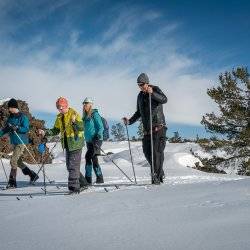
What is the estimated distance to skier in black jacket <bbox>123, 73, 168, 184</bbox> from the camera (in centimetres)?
738

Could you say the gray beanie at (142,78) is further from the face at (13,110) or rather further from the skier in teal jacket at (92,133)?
the face at (13,110)

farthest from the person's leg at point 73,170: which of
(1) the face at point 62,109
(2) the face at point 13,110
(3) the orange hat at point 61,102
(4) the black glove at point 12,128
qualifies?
(2) the face at point 13,110

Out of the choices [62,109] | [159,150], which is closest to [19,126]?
[62,109]

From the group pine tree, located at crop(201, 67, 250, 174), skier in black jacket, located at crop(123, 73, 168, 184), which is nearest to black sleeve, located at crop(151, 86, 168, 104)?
skier in black jacket, located at crop(123, 73, 168, 184)

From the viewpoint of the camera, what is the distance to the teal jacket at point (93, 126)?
8984 millimetres

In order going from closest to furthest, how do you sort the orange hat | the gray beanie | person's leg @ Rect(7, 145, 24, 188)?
the gray beanie, the orange hat, person's leg @ Rect(7, 145, 24, 188)

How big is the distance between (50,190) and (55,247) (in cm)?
521

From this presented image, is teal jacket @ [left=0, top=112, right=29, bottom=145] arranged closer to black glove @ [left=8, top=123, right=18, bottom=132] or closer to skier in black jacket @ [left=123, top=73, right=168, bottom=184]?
black glove @ [left=8, top=123, right=18, bottom=132]

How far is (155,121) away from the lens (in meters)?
7.59

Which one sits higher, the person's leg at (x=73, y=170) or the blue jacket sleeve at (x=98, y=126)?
the blue jacket sleeve at (x=98, y=126)

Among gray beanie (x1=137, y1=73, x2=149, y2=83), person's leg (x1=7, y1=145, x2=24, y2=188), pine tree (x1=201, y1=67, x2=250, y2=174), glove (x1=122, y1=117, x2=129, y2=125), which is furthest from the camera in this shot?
pine tree (x1=201, y1=67, x2=250, y2=174)

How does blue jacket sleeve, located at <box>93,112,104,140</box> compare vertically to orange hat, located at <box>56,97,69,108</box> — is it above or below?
below

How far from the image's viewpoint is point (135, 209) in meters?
4.70

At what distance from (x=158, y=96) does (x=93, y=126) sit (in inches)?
85.5
